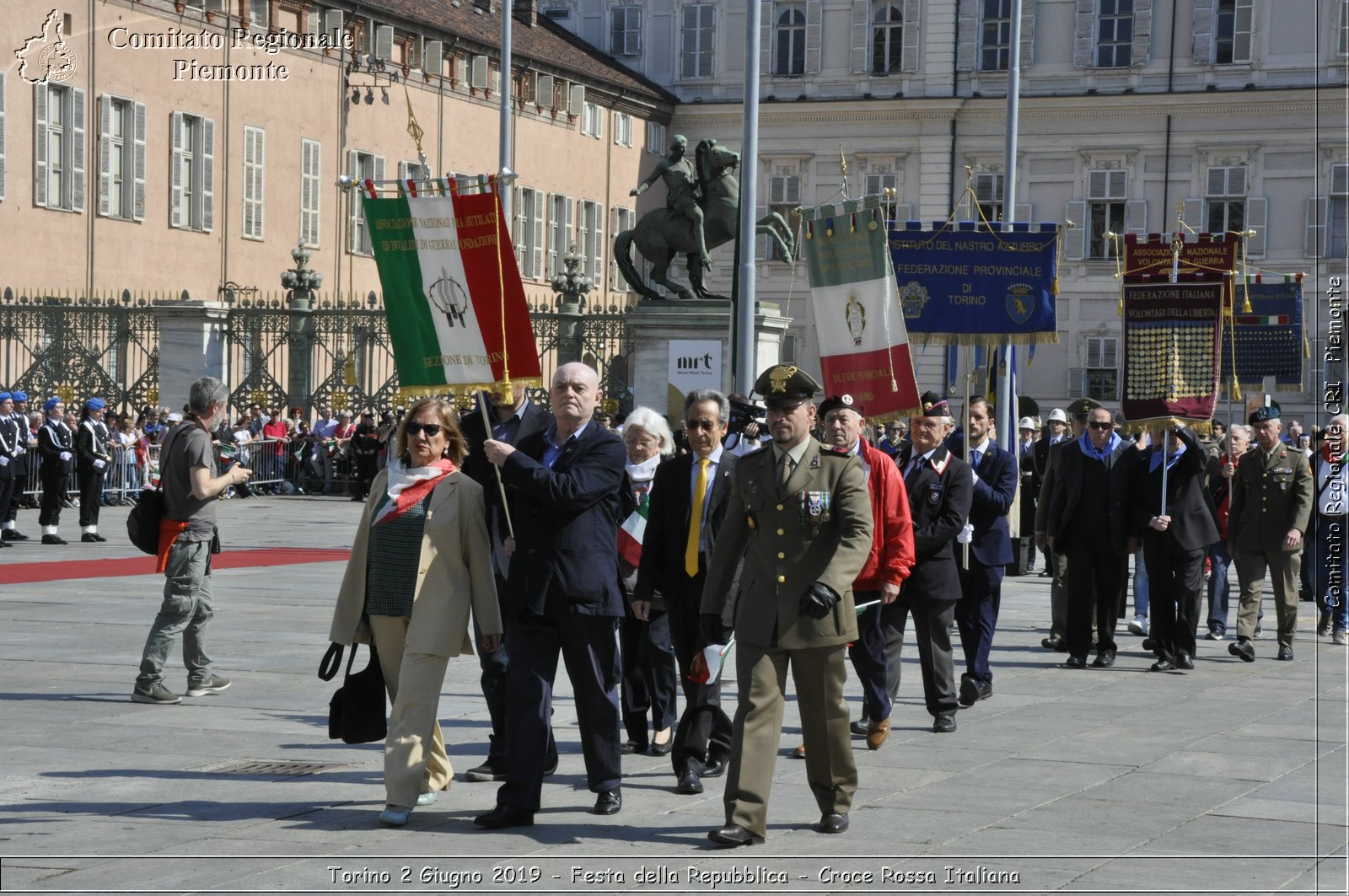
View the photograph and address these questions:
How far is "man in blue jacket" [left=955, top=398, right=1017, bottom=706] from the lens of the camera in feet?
38.3

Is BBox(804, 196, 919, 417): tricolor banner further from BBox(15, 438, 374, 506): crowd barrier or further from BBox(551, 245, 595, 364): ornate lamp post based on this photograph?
BBox(15, 438, 374, 506): crowd barrier

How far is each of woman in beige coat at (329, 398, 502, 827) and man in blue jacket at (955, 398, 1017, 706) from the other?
168 inches

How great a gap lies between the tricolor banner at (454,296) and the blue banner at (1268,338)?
13807 mm

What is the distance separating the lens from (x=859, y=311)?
13.0 meters

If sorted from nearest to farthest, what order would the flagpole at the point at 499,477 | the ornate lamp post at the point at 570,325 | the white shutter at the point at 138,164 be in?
the flagpole at the point at 499,477
the ornate lamp post at the point at 570,325
the white shutter at the point at 138,164

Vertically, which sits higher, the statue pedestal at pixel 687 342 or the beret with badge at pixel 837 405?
the statue pedestal at pixel 687 342

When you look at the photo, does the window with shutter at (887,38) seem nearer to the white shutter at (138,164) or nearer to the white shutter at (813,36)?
the white shutter at (813,36)

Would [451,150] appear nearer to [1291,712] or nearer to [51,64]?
[51,64]

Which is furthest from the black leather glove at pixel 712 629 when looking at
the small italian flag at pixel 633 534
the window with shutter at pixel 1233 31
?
the window with shutter at pixel 1233 31

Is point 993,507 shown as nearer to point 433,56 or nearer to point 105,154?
point 105,154

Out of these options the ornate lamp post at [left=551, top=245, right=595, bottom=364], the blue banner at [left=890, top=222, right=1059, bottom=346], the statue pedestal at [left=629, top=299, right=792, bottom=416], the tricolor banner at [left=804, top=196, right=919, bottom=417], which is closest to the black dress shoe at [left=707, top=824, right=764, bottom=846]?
the tricolor banner at [left=804, top=196, right=919, bottom=417]

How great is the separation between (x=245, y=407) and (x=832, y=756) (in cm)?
2686

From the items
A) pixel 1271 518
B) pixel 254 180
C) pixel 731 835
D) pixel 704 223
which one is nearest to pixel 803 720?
pixel 731 835

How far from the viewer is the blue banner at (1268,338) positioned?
69.5 feet
